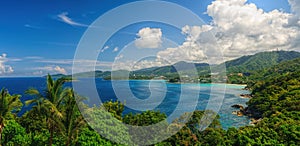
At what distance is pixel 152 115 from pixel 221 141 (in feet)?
15.2

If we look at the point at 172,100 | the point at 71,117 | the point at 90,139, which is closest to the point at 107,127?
the point at 90,139

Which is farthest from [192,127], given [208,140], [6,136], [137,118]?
[6,136]

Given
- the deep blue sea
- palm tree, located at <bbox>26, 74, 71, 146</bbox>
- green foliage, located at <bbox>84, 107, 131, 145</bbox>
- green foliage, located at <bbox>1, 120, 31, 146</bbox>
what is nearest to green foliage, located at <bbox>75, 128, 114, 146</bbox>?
green foliage, located at <bbox>84, 107, 131, 145</bbox>

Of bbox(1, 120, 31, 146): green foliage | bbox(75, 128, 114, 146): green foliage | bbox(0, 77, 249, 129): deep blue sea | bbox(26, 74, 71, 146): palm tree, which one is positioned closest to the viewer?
bbox(26, 74, 71, 146): palm tree

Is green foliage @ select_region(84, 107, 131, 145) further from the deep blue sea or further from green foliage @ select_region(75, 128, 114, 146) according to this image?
the deep blue sea

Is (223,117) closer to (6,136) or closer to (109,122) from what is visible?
(109,122)

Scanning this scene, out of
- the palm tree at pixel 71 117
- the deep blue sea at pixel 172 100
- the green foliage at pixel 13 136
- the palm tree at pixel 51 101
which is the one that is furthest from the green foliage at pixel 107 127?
the green foliage at pixel 13 136

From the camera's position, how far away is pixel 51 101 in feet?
32.5

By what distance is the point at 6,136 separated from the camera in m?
12.3

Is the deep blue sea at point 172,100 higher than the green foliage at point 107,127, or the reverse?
the green foliage at point 107,127

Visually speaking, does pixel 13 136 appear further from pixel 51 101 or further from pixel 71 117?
pixel 71 117

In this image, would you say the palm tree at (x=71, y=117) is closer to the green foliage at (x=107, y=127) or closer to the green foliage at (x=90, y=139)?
the green foliage at (x=90, y=139)

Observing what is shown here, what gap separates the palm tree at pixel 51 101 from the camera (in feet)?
30.7

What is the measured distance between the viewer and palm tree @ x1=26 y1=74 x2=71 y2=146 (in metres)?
9.37
